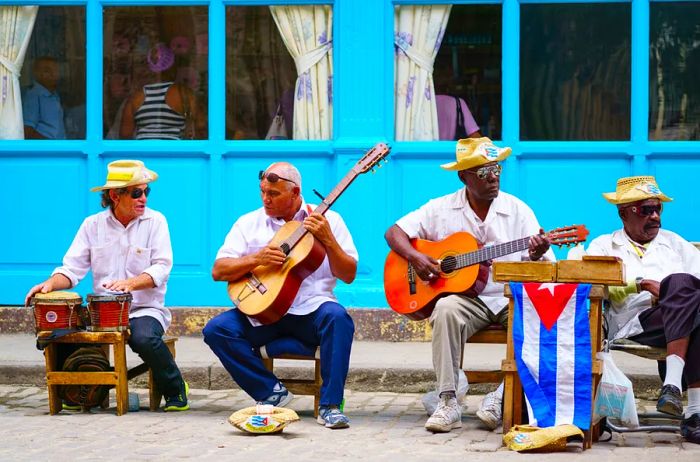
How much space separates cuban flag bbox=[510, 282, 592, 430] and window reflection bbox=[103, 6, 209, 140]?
4.15m

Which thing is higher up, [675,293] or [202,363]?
[675,293]

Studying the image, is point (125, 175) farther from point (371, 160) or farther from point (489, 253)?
point (489, 253)

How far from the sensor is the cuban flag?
6.79 m

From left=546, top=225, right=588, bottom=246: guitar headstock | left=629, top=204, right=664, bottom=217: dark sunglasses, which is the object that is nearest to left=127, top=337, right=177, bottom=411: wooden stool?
left=546, top=225, right=588, bottom=246: guitar headstock

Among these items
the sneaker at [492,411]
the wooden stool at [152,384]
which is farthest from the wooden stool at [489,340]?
the wooden stool at [152,384]

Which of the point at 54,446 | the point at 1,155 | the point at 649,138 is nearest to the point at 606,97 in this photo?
the point at 649,138

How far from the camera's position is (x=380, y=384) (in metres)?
8.80

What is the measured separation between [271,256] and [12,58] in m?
3.93

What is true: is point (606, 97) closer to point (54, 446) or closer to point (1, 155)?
point (1, 155)

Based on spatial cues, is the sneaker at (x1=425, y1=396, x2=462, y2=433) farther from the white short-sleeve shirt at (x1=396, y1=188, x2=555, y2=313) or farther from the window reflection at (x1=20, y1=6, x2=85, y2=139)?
the window reflection at (x1=20, y1=6, x2=85, y2=139)

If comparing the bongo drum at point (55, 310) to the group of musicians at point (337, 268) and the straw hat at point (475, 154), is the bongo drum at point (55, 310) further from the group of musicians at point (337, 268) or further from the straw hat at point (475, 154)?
the straw hat at point (475, 154)

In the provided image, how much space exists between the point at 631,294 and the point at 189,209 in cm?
389

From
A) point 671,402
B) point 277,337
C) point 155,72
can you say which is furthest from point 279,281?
point 155,72

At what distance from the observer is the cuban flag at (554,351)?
267 inches
